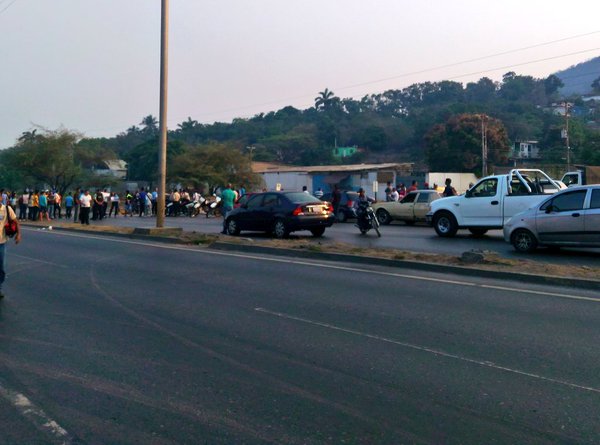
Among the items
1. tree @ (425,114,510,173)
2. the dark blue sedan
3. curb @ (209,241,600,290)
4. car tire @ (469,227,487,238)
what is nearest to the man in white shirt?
the dark blue sedan

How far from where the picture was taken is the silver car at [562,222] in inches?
577

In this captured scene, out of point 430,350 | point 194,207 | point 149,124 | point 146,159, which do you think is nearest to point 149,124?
point 149,124

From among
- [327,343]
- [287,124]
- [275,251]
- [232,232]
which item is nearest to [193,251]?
[275,251]

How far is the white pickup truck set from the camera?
763 inches

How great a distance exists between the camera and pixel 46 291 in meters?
11.6

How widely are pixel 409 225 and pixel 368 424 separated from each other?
2300cm

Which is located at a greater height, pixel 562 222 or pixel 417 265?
pixel 562 222

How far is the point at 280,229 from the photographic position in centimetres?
2111

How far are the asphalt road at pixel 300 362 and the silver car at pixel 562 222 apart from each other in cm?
412

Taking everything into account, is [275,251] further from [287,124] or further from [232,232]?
[287,124]

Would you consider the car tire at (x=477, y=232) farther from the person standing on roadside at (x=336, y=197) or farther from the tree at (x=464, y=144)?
the tree at (x=464, y=144)

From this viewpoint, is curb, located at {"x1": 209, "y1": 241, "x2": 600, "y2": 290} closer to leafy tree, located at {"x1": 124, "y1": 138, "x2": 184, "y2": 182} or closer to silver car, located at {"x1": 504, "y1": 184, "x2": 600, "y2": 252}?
silver car, located at {"x1": 504, "y1": 184, "x2": 600, "y2": 252}

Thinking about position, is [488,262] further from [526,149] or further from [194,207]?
[526,149]

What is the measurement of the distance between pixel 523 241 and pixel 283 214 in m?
7.58
